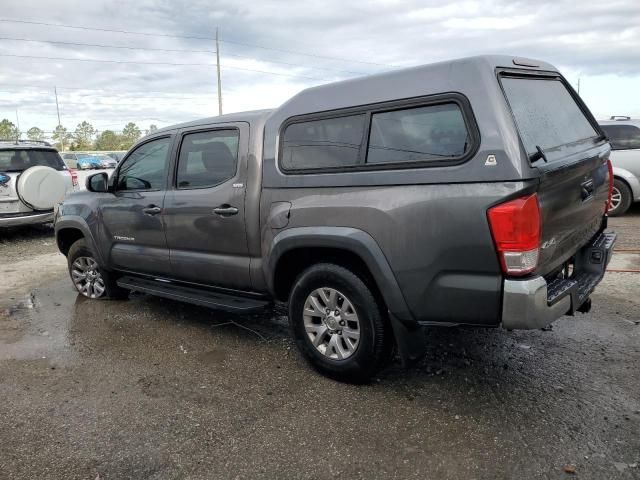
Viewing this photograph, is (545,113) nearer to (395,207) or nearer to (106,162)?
(395,207)

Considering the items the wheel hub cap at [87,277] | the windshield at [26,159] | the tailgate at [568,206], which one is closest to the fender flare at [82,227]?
the wheel hub cap at [87,277]

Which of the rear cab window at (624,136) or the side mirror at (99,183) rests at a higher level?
the rear cab window at (624,136)

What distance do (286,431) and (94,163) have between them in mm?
32766

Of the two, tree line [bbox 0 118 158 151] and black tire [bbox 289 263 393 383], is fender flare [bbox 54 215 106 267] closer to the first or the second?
black tire [bbox 289 263 393 383]

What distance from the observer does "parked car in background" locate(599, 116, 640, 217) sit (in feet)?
30.0

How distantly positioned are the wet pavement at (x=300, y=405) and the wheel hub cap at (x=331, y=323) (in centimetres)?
26

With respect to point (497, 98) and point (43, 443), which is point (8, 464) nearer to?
point (43, 443)

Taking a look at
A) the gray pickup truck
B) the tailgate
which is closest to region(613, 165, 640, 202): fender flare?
the gray pickup truck

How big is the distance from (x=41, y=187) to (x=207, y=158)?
5959 millimetres

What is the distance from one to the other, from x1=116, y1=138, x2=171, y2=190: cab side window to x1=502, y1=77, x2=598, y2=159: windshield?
295cm

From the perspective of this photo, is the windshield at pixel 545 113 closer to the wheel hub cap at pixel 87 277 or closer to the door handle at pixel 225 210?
the door handle at pixel 225 210

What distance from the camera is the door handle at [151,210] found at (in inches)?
182

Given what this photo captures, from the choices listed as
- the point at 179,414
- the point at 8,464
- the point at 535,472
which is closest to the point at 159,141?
the point at 179,414

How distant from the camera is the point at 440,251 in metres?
2.89
